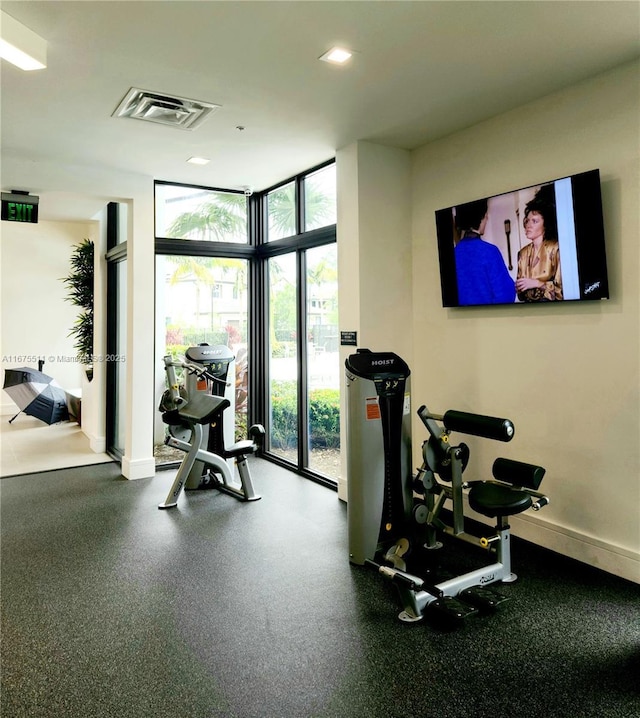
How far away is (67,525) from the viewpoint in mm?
3789

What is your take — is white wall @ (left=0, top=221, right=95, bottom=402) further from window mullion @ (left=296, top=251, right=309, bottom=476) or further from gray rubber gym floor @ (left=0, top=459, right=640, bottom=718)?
gray rubber gym floor @ (left=0, top=459, right=640, bottom=718)

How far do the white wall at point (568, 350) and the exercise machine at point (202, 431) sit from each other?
1.74 metres

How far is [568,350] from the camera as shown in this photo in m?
3.17

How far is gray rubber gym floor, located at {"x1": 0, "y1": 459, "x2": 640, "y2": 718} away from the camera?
76.7 inches

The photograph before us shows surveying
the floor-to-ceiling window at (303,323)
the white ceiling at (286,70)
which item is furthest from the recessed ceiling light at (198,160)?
the floor-to-ceiling window at (303,323)

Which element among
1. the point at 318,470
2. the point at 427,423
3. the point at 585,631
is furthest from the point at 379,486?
the point at 318,470

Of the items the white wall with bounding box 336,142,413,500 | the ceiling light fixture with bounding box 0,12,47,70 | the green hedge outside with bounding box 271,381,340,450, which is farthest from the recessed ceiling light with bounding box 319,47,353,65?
the green hedge outside with bounding box 271,381,340,450

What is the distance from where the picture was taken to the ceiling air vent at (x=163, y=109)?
3277 mm

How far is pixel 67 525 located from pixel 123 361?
2.22 metres

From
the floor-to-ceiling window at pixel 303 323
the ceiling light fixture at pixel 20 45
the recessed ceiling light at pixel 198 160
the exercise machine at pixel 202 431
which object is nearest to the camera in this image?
the ceiling light fixture at pixel 20 45

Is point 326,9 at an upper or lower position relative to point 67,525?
upper

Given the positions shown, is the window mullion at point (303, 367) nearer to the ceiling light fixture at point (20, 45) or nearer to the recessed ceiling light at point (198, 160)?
the recessed ceiling light at point (198, 160)

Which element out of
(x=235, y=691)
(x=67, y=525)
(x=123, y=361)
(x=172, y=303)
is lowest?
(x=235, y=691)

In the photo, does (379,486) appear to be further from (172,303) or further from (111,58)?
(172,303)
